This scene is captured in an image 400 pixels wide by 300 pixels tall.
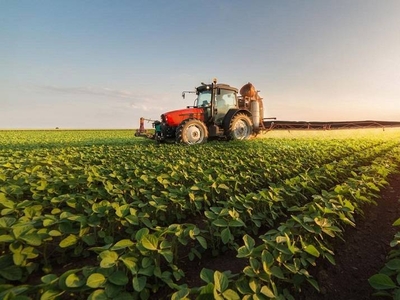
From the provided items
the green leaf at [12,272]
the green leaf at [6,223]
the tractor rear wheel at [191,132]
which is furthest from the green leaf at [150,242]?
the tractor rear wheel at [191,132]

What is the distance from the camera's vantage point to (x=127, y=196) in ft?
12.0

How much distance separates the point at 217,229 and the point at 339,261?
126 centimetres

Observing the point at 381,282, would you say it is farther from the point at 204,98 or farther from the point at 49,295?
the point at 204,98

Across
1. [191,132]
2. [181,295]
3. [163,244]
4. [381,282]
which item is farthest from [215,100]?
[181,295]

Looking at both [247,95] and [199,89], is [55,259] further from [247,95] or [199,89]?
[247,95]

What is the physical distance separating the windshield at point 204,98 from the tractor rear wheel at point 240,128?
1.33 metres

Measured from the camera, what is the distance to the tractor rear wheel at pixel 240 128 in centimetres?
1062

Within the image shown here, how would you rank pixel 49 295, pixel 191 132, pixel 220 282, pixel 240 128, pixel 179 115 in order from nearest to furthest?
pixel 49 295 < pixel 220 282 < pixel 191 132 < pixel 179 115 < pixel 240 128

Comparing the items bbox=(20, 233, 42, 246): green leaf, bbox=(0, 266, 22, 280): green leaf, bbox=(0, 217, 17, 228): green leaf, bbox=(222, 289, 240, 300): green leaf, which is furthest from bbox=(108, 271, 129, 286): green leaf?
bbox=(0, 217, 17, 228): green leaf

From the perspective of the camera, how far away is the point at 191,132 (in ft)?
32.3

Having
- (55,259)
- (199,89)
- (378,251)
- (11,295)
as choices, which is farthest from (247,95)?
(11,295)

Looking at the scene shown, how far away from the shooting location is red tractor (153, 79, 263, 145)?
9992 mm

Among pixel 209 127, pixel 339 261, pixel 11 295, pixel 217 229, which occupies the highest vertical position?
pixel 209 127

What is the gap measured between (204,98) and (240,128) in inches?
83.3
